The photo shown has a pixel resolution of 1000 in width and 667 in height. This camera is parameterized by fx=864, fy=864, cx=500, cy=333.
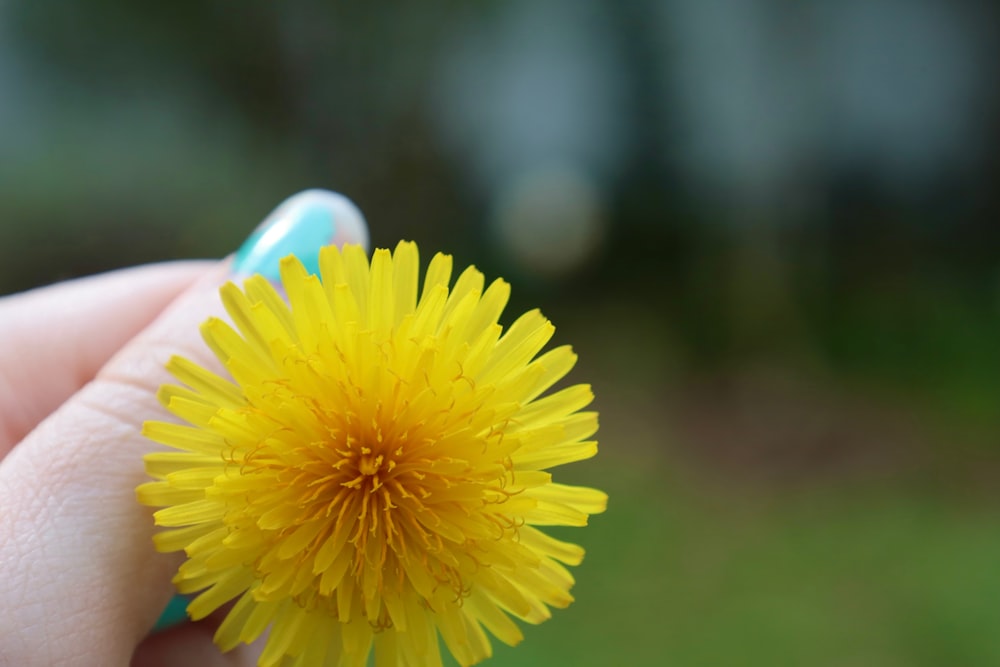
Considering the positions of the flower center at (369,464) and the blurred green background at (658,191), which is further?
the blurred green background at (658,191)

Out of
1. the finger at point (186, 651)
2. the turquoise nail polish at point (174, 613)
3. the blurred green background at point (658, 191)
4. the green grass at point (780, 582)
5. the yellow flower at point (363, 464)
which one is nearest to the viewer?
the yellow flower at point (363, 464)

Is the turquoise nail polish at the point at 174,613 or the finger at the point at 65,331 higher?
the finger at the point at 65,331

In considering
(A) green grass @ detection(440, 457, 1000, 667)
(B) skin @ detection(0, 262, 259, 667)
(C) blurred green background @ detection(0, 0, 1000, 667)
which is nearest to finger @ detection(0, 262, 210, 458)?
(B) skin @ detection(0, 262, 259, 667)

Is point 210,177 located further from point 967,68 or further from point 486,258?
point 967,68

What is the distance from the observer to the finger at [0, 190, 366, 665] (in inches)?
45.1

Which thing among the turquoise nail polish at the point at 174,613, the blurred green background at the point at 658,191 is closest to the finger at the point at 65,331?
the turquoise nail polish at the point at 174,613

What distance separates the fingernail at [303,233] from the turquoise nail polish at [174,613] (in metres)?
0.60

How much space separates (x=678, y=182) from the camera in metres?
6.20

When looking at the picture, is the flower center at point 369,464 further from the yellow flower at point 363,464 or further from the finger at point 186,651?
the finger at point 186,651

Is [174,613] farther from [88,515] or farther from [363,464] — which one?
[363,464]

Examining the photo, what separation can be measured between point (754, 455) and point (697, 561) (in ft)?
3.37

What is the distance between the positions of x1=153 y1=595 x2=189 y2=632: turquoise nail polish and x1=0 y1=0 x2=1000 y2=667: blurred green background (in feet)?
Answer: 9.20

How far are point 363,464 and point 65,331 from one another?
0.89m

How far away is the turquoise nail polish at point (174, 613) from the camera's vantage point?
1555 millimetres
